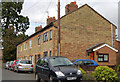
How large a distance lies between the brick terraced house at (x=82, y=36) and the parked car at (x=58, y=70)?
1338 centimetres

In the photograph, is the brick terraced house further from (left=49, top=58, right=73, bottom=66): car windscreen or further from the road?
(left=49, top=58, right=73, bottom=66): car windscreen

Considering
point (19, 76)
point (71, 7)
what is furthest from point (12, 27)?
point (19, 76)

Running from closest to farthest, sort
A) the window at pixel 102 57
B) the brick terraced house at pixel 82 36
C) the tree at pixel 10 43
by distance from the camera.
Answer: the window at pixel 102 57
the brick terraced house at pixel 82 36
the tree at pixel 10 43

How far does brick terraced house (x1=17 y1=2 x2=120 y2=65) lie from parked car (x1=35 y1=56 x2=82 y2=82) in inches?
527

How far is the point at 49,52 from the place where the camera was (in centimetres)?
2739

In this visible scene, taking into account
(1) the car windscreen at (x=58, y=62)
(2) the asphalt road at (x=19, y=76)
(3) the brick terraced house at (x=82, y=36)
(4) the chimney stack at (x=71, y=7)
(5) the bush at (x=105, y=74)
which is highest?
(4) the chimney stack at (x=71, y=7)

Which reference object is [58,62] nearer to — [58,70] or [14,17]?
[58,70]

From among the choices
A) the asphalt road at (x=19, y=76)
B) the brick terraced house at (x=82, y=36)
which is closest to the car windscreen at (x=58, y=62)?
the asphalt road at (x=19, y=76)

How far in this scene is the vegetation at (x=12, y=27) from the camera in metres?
53.0

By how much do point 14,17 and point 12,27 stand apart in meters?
5.20

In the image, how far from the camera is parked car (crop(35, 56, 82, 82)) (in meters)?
10.5

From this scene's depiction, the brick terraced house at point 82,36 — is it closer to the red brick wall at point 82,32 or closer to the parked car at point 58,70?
the red brick wall at point 82,32

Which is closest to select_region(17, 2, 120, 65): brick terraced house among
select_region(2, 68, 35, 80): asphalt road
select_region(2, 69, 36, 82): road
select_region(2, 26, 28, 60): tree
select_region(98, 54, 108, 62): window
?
select_region(98, 54, 108, 62): window

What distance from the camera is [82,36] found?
27.6 meters
